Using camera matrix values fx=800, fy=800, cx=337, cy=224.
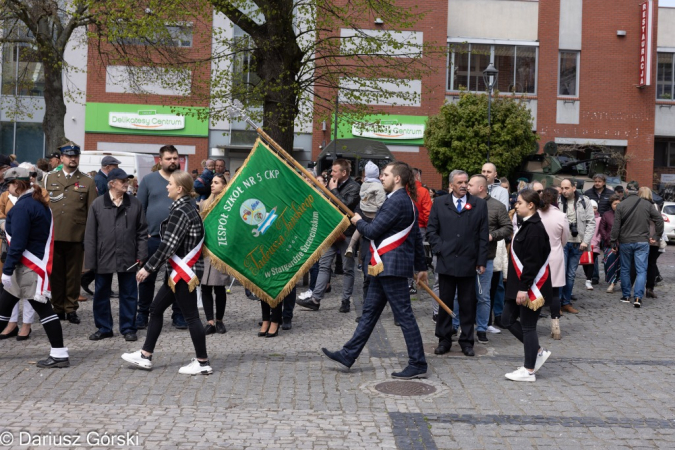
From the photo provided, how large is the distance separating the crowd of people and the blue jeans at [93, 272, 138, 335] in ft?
0.05

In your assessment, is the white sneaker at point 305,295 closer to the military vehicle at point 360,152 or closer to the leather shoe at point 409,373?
the leather shoe at point 409,373

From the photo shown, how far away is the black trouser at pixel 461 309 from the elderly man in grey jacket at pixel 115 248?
3241mm

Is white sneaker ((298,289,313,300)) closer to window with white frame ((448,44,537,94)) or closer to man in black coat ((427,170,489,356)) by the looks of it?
man in black coat ((427,170,489,356))

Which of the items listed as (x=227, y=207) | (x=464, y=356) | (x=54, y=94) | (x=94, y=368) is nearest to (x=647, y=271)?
(x=464, y=356)

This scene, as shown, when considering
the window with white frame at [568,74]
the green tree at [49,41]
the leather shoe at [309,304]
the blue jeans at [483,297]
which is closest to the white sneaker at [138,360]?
the blue jeans at [483,297]

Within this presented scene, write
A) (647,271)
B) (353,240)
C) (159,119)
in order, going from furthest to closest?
(159,119)
(647,271)
(353,240)

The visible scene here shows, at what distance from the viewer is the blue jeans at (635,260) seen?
12.3 metres

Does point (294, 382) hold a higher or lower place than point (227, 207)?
lower

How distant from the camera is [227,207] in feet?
25.4

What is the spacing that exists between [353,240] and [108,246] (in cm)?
340

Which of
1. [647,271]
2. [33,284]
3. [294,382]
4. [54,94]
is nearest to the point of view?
[294,382]

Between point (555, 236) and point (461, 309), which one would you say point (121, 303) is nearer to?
point (461, 309)

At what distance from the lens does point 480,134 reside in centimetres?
2900

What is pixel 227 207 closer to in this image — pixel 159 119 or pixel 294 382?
pixel 294 382
